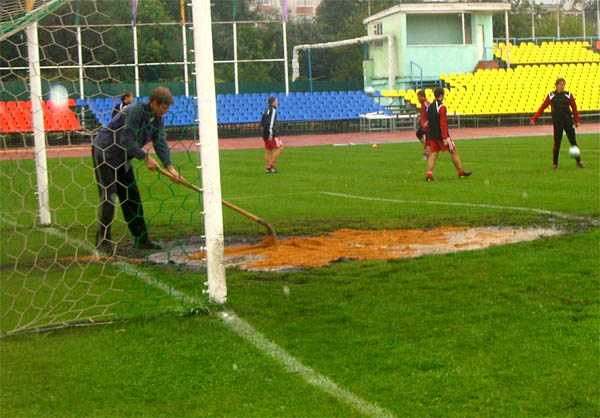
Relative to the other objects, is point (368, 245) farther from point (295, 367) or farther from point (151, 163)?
point (295, 367)

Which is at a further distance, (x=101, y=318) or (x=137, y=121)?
(x=137, y=121)

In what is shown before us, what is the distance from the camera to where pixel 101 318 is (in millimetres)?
6461

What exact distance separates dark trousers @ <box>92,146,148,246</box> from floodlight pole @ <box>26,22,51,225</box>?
0.81 metres

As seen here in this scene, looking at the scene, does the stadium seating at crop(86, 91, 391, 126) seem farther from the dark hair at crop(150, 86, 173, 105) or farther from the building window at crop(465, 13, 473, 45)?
the dark hair at crop(150, 86, 173, 105)

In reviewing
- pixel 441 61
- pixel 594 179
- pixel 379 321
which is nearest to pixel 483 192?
pixel 594 179

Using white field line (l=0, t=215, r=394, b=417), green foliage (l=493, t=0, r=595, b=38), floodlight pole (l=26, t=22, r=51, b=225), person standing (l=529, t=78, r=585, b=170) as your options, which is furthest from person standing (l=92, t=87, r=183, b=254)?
green foliage (l=493, t=0, r=595, b=38)

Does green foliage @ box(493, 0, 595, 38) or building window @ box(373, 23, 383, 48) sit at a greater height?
green foliage @ box(493, 0, 595, 38)

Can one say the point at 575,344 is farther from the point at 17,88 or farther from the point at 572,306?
the point at 17,88

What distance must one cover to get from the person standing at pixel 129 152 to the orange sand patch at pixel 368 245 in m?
1.01

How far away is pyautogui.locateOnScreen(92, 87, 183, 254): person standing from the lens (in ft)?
25.9

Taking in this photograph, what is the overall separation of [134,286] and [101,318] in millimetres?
1066

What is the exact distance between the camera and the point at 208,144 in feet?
22.0

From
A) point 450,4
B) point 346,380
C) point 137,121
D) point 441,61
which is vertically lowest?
point 346,380

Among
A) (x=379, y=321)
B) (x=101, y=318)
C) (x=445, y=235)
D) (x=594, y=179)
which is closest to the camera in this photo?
(x=379, y=321)
